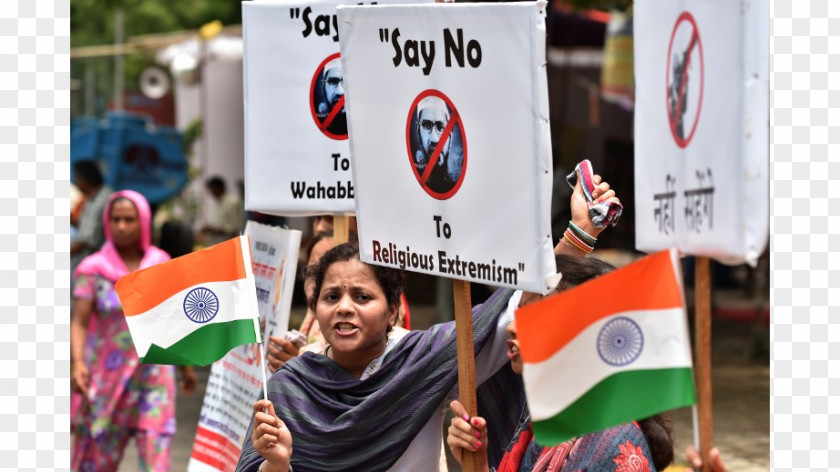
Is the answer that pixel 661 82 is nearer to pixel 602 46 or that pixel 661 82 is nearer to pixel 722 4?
pixel 722 4

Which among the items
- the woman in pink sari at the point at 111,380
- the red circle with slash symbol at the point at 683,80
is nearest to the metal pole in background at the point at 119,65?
the woman in pink sari at the point at 111,380

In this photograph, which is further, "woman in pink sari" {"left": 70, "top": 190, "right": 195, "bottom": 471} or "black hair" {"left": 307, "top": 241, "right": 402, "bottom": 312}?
"woman in pink sari" {"left": 70, "top": 190, "right": 195, "bottom": 471}

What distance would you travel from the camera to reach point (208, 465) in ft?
18.4

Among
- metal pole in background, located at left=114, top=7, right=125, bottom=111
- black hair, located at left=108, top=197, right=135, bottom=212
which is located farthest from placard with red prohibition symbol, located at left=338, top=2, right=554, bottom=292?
metal pole in background, located at left=114, top=7, right=125, bottom=111

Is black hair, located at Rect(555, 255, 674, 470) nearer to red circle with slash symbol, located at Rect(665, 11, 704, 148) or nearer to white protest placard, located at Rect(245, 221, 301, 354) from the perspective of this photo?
red circle with slash symbol, located at Rect(665, 11, 704, 148)

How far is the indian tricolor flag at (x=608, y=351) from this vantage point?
2.83 m

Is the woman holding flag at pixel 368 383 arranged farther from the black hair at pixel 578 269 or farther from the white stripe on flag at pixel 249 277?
the black hair at pixel 578 269

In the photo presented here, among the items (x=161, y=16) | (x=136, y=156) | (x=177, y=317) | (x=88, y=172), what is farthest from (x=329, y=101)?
(x=161, y=16)

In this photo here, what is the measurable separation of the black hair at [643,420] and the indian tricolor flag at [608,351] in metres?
0.45

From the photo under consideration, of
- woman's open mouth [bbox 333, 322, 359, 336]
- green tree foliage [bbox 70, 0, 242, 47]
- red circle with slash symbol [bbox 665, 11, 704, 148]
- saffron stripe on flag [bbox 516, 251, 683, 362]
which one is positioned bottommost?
woman's open mouth [bbox 333, 322, 359, 336]

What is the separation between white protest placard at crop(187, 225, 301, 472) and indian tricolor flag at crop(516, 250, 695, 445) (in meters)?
2.42

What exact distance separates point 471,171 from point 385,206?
16.8 inches

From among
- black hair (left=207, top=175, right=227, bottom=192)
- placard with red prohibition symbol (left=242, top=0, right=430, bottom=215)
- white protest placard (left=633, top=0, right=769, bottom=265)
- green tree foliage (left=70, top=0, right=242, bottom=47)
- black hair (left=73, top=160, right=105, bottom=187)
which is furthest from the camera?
green tree foliage (left=70, top=0, right=242, bottom=47)

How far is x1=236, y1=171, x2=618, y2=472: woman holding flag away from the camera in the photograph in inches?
151
